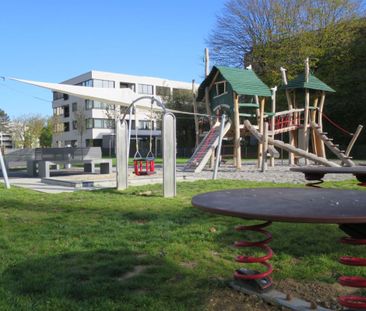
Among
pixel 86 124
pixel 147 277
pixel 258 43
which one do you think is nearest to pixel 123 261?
pixel 147 277

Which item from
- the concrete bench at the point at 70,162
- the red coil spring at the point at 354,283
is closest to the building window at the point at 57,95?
the concrete bench at the point at 70,162

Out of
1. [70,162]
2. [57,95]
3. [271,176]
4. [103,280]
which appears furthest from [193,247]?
[57,95]

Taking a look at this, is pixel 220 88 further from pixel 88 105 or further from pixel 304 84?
pixel 88 105

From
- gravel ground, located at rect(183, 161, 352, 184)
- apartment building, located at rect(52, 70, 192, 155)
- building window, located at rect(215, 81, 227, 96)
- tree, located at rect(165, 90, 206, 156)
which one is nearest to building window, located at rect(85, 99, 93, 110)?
apartment building, located at rect(52, 70, 192, 155)

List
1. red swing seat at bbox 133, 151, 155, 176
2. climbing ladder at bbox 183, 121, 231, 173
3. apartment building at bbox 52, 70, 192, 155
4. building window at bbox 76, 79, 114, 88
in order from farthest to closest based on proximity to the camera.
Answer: building window at bbox 76, 79, 114, 88 < apartment building at bbox 52, 70, 192, 155 < climbing ladder at bbox 183, 121, 231, 173 < red swing seat at bbox 133, 151, 155, 176

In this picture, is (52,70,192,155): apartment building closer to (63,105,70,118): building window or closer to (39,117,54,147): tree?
(63,105,70,118): building window

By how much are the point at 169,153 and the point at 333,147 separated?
13.1m

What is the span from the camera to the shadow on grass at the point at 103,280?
3492 millimetres

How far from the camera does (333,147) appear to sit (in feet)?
66.4

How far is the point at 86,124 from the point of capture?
238 ft

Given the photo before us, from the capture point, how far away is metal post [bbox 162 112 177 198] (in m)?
9.12

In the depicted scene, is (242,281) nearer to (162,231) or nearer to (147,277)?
(147,277)

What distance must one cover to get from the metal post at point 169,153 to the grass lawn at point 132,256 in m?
1.60

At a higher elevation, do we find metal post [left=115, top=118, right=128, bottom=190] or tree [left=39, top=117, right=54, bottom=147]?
tree [left=39, top=117, right=54, bottom=147]
